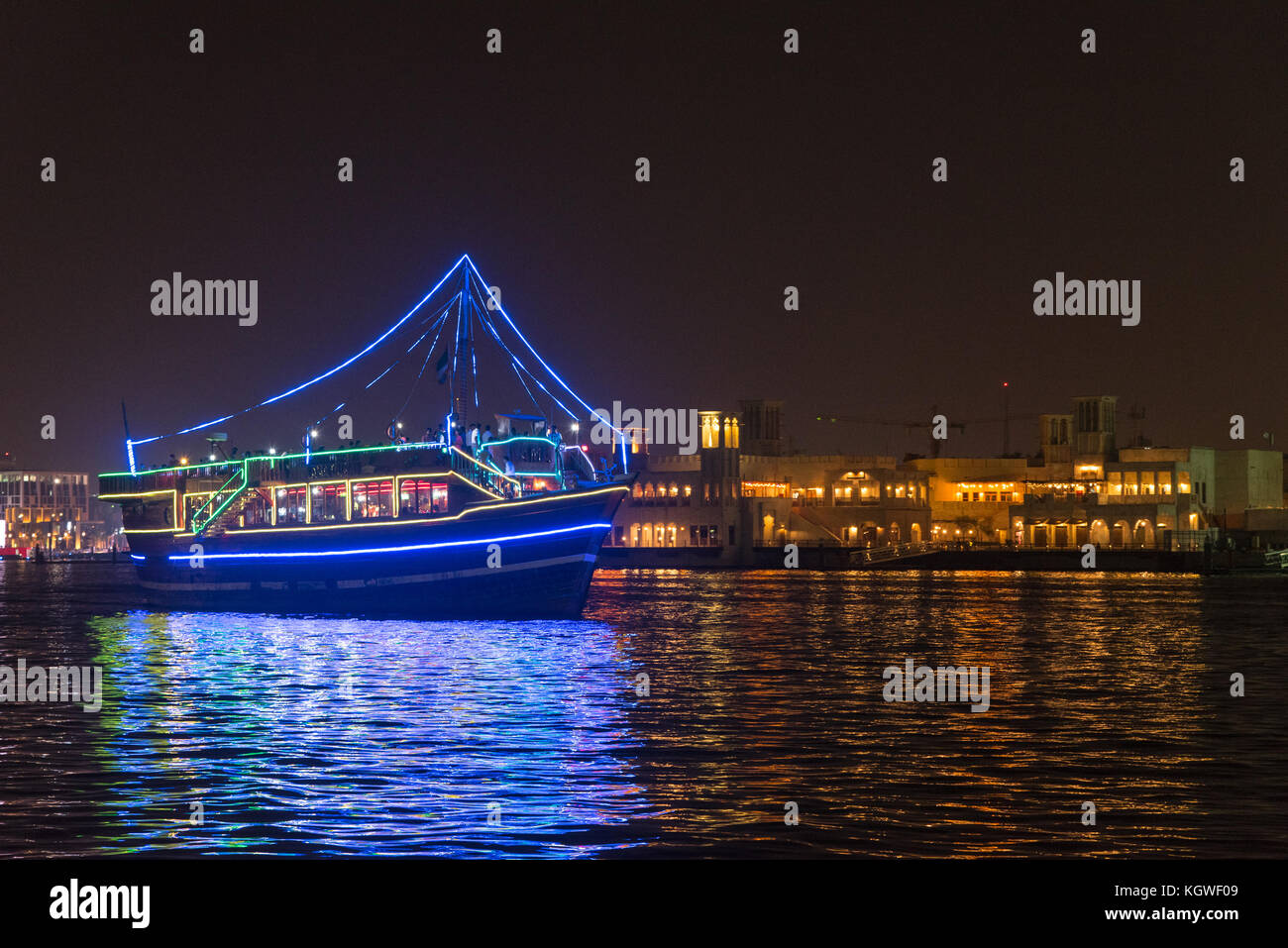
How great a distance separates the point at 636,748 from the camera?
866 inches

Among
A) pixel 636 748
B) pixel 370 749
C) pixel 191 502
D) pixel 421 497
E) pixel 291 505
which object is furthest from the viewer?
pixel 191 502

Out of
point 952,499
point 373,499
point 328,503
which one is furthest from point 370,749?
point 952,499

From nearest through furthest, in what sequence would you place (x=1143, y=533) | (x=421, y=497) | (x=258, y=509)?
1. (x=421, y=497)
2. (x=258, y=509)
3. (x=1143, y=533)

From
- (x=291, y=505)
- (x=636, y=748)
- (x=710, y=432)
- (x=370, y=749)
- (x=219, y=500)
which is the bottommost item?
(x=636, y=748)

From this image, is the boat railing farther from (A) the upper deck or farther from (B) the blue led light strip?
(B) the blue led light strip

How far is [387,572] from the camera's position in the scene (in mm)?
56812

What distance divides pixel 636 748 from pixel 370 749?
398 cm

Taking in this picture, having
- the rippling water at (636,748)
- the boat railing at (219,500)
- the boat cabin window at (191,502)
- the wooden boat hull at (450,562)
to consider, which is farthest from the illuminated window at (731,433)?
the rippling water at (636,748)

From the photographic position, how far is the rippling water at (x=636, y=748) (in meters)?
15.0

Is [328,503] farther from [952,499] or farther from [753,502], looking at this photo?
[952,499]

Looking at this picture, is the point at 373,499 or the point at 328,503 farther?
the point at 328,503

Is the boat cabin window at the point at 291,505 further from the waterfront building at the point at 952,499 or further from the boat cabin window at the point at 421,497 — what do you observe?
the waterfront building at the point at 952,499

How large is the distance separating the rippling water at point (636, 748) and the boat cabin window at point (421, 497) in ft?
26.7
